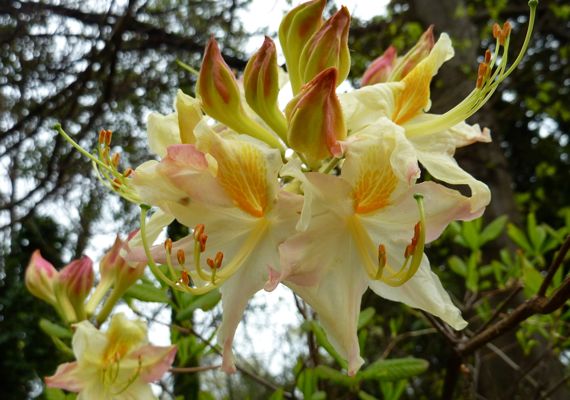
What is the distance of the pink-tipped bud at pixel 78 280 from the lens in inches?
49.5

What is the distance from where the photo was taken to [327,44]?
751 millimetres

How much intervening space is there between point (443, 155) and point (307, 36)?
0.23 meters

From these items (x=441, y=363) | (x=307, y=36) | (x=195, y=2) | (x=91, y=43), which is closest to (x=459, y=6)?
(x=195, y=2)

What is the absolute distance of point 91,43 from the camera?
3.09m

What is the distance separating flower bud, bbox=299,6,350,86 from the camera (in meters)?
0.75

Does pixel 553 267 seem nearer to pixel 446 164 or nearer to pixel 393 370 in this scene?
pixel 446 164

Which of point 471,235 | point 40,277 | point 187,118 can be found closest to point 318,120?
point 187,118

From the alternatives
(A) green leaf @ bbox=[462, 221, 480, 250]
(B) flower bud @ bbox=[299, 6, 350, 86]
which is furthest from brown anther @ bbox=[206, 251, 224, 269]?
(A) green leaf @ bbox=[462, 221, 480, 250]

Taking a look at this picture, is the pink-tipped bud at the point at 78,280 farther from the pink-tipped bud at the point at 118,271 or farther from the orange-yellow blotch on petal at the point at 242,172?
the orange-yellow blotch on petal at the point at 242,172

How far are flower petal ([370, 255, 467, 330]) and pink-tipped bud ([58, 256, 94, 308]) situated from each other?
28.7 inches

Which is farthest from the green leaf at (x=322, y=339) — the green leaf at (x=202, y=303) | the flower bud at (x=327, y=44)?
the flower bud at (x=327, y=44)

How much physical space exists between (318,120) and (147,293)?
71 centimetres

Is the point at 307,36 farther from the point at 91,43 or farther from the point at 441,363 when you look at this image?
the point at 441,363

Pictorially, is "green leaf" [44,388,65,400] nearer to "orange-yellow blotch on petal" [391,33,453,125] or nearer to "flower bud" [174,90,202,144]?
"flower bud" [174,90,202,144]
